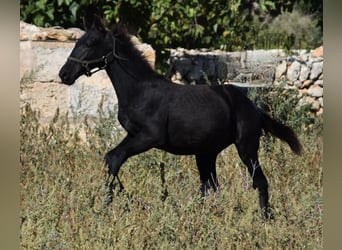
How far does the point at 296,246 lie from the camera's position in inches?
145

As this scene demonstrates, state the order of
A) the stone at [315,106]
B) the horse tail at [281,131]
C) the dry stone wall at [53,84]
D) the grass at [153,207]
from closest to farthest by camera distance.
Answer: the grass at [153,207] → the horse tail at [281,131] → the dry stone wall at [53,84] → the stone at [315,106]

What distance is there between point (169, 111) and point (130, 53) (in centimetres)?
52

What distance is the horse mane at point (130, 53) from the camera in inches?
203

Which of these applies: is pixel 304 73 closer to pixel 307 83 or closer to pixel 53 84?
pixel 307 83

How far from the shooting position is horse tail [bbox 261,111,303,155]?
5.24 meters

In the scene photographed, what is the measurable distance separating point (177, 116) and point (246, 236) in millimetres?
1490

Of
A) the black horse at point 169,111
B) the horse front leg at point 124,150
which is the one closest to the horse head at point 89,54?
the black horse at point 169,111

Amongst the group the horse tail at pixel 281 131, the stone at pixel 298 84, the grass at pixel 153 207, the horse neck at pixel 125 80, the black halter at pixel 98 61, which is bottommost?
the grass at pixel 153 207

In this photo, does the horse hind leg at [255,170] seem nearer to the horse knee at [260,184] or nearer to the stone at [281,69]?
the horse knee at [260,184]

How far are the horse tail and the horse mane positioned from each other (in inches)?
34.1

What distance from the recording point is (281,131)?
17.2 feet

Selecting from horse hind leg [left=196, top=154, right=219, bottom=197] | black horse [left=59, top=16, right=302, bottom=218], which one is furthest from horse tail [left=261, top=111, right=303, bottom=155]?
horse hind leg [left=196, top=154, right=219, bottom=197]

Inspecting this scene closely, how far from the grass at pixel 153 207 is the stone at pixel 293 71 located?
370 cm
